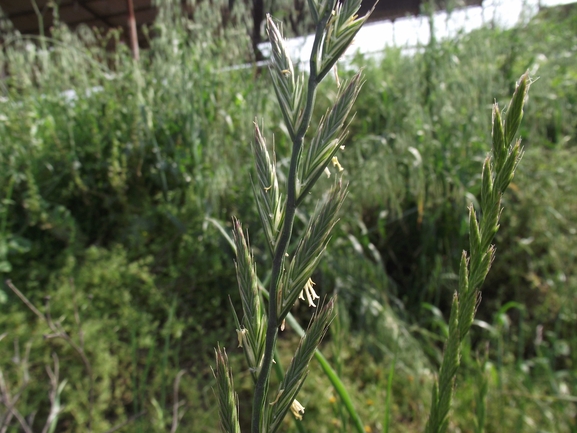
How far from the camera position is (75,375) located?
2.09 metres

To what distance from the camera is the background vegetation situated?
7.20 feet

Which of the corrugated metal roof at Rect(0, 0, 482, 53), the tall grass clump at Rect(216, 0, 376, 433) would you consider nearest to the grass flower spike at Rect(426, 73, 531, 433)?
the tall grass clump at Rect(216, 0, 376, 433)

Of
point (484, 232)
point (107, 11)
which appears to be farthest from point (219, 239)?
point (107, 11)

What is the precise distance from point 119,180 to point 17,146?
0.79 metres

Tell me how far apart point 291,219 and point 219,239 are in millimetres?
→ 2212

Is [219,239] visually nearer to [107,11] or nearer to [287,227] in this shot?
[287,227]

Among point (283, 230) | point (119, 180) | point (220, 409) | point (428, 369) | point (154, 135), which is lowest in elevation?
point (428, 369)

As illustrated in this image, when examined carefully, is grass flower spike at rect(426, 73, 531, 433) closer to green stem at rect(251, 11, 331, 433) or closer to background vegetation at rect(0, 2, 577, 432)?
green stem at rect(251, 11, 331, 433)

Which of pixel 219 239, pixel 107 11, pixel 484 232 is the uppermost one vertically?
pixel 107 11

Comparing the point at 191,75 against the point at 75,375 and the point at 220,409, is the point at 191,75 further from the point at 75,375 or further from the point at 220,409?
the point at 220,409

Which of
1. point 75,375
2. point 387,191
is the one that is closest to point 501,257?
point 387,191

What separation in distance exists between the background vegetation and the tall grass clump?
1.84 meters

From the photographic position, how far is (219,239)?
2463mm

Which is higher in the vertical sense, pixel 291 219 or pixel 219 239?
pixel 291 219
